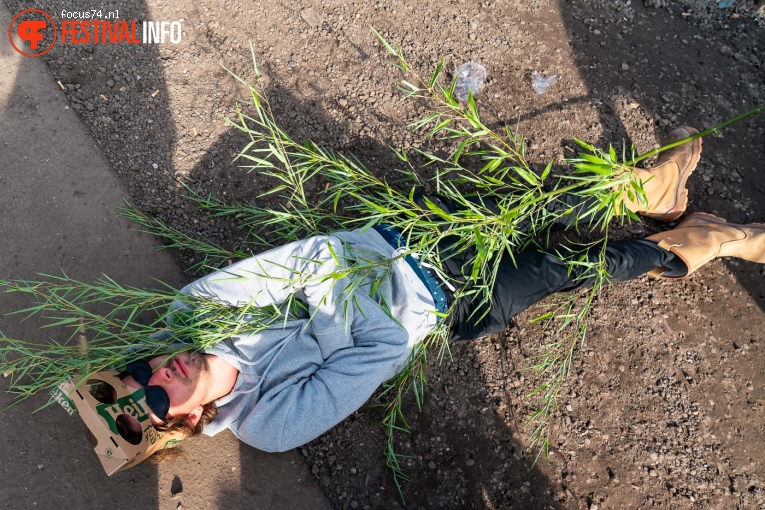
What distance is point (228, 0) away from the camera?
3.03 meters

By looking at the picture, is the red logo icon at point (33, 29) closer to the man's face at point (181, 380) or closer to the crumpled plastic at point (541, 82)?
the man's face at point (181, 380)

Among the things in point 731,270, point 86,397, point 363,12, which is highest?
point 363,12

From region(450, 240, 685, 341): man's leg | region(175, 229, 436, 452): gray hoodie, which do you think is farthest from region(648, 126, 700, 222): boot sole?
region(175, 229, 436, 452): gray hoodie

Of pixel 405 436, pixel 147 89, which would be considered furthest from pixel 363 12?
pixel 405 436

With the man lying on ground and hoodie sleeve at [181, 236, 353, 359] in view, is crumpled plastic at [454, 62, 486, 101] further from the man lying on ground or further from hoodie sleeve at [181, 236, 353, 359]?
hoodie sleeve at [181, 236, 353, 359]

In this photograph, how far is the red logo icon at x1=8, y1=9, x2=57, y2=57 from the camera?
2936 mm

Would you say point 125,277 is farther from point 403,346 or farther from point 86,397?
point 403,346

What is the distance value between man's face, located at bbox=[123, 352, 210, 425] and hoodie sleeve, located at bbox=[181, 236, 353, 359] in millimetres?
274

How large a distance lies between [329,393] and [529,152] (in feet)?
5.39

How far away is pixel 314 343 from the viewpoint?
2332mm

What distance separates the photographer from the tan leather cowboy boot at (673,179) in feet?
8.55

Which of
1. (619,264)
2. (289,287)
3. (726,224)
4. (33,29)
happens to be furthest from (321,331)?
(33,29)

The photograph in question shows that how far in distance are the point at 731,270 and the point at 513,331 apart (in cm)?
A: 118

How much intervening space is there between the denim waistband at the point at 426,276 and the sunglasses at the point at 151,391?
1114 mm
